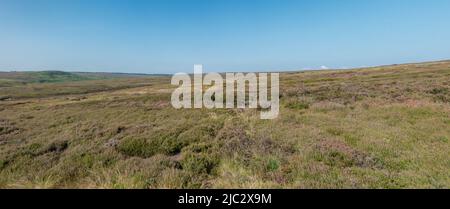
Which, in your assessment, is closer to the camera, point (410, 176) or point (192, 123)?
point (410, 176)

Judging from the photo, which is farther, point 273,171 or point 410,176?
point 273,171

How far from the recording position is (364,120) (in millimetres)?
14977

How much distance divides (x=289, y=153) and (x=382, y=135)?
180 inches

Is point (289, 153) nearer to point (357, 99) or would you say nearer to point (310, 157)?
point (310, 157)

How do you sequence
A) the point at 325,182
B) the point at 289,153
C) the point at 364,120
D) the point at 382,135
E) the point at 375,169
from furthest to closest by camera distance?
the point at 364,120 < the point at 382,135 < the point at 289,153 < the point at 375,169 < the point at 325,182

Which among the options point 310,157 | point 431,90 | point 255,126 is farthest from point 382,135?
point 431,90

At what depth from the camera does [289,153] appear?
30.9 ft

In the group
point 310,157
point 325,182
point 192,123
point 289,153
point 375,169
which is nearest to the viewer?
point 325,182

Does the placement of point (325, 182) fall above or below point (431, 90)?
below

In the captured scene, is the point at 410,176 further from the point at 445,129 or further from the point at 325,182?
the point at 445,129
